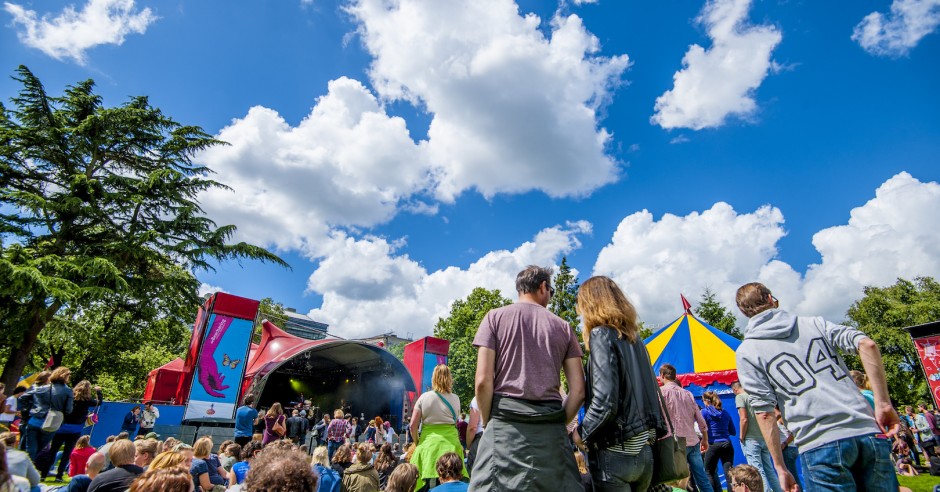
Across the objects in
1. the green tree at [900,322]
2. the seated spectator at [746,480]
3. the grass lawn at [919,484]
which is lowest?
the grass lawn at [919,484]

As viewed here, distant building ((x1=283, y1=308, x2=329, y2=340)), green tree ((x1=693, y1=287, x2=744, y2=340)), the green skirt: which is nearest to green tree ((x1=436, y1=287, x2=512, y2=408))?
green tree ((x1=693, y1=287, x2=744, y2=340))

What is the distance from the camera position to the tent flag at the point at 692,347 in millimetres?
9812

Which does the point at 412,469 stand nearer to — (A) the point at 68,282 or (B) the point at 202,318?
(B) the point at 202,318

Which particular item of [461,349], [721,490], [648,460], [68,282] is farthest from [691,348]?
[461,349]

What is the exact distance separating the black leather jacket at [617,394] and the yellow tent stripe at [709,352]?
340 inches

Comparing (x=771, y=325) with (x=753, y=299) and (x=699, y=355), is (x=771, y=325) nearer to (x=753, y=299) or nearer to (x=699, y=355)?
(x=753, y=299)

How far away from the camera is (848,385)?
2424 millimetres

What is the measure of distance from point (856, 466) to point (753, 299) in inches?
39.7

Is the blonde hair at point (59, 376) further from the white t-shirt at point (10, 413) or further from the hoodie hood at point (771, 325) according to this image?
the hoodie hood at point (771, 325)

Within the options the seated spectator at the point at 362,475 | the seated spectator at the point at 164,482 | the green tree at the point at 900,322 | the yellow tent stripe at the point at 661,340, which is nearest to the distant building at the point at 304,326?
the green tree at the point at 900,322

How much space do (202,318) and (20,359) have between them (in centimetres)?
604

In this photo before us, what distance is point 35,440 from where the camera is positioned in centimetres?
627

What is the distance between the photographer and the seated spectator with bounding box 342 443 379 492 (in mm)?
5191

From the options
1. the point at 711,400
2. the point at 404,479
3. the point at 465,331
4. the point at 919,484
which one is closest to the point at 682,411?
the point at 711,400
